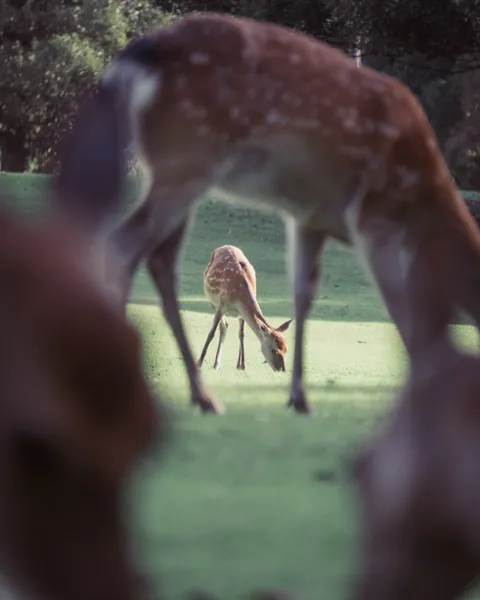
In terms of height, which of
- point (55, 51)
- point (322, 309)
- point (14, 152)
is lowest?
point (14, 152)

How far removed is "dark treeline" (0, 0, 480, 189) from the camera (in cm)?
2002

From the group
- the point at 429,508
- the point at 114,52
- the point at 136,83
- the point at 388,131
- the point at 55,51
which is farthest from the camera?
the point at 114,52

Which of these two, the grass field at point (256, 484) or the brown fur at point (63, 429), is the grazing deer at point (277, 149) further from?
the brown fur at point (63, 429)

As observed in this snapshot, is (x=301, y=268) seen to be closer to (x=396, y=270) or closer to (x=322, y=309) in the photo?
(x=396, y=270)

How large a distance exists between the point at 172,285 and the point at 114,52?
2689 centimetres

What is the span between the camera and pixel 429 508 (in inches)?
65.0

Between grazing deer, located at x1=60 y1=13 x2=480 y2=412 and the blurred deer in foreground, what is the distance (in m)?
3.71

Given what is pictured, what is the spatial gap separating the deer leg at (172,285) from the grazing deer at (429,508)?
3.75 m

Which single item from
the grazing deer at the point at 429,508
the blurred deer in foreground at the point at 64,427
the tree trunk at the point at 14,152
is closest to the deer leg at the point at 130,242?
the grazing deer at the point at 429,508

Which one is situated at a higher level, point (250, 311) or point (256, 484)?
point (256, 484)

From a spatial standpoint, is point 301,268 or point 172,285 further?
point 301,268

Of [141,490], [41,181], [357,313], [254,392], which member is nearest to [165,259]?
[254,392]

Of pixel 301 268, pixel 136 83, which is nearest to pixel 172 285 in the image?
pixel 301 268

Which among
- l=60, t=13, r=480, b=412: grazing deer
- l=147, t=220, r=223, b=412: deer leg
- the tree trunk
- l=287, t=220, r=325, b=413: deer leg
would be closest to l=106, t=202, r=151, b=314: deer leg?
l=60, t=13, r=480, b=412: grazing deer
